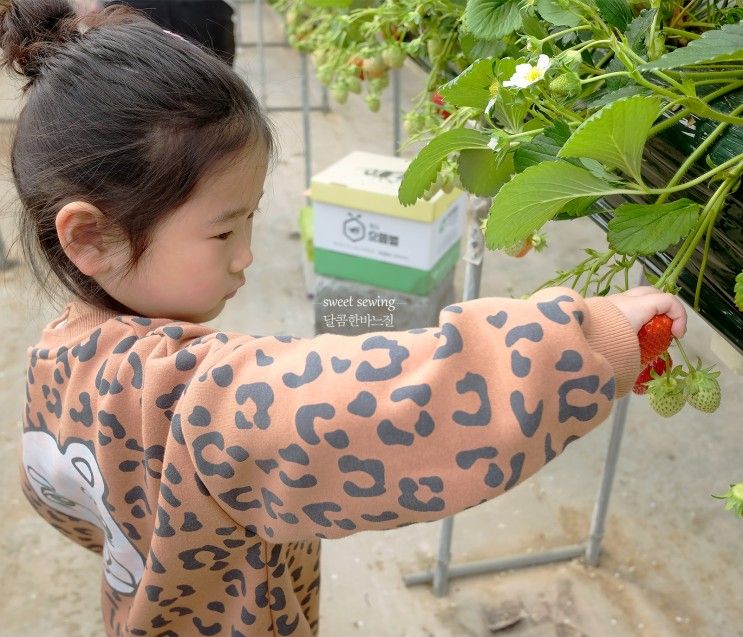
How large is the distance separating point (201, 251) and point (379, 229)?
1328 mm

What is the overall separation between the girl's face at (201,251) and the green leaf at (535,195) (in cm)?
27

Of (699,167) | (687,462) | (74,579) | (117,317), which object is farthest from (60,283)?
(687,462)

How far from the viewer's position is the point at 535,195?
1.68 feet

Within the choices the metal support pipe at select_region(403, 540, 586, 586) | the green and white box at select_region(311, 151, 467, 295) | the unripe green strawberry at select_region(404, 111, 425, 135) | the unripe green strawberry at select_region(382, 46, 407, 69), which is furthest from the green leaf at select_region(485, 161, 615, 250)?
the green and white box at select_region(311, 151, 467, 295)

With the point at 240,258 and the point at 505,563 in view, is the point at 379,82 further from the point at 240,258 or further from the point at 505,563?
the point at 505,563

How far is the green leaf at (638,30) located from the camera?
566 millimetres

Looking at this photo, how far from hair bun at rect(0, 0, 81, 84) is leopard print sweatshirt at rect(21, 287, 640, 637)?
24 centimetres

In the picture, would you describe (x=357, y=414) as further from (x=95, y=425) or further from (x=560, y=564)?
(x=560, y=564)

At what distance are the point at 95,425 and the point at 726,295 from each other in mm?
529

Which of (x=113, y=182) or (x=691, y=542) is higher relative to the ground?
(x=113, y=182)

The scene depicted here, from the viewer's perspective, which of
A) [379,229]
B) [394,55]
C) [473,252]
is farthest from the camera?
[379,229]

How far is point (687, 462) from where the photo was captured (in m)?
1.82

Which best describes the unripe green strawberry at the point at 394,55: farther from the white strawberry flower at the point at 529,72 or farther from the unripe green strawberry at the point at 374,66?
the white strawberry flower at the point at 529,72

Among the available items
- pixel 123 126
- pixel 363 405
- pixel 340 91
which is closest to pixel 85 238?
pixel 123 126
